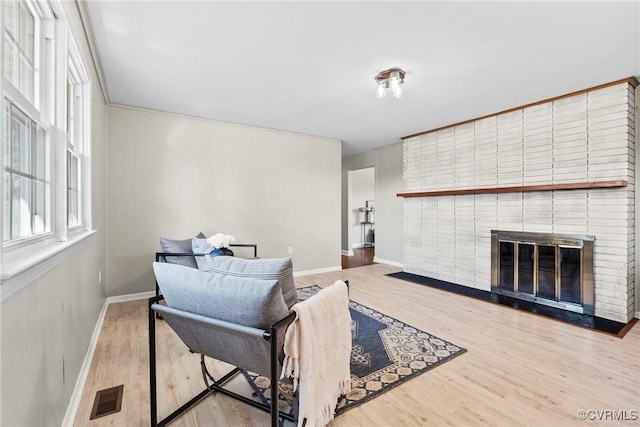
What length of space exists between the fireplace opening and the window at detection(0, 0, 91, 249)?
4712mm

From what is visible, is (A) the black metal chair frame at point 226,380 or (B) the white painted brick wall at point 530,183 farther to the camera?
(B) the white painted brick wall at point 530,183

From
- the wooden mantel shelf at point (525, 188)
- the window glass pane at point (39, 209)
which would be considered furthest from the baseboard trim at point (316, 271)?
the window glass pane at point (39, 209)

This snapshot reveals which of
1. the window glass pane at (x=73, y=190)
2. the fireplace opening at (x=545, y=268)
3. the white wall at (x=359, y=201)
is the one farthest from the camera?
the white wall at (x=359, y=201)

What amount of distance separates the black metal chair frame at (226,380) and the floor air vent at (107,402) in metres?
0.39

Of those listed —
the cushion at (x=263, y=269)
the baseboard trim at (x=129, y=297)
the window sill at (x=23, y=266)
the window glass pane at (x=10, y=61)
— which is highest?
the window glass pane at (x=10, y=61)

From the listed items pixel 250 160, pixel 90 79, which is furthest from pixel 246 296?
pixel 250 160

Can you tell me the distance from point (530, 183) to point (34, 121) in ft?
15.6

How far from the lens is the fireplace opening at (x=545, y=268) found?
3.30 metres

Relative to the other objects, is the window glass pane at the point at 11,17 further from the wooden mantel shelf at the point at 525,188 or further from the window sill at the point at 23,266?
the wooden mantel shelf at the point at 525,188

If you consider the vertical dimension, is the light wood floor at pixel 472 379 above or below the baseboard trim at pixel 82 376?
below

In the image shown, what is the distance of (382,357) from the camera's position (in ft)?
7.73

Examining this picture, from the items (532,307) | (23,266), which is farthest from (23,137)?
(532,307)

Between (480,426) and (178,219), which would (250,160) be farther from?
(480,426)

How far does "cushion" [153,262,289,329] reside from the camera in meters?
1.25
